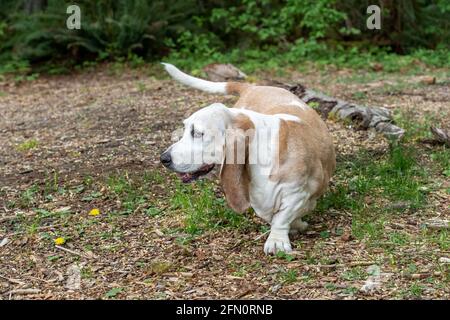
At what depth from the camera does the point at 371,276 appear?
3973 mm

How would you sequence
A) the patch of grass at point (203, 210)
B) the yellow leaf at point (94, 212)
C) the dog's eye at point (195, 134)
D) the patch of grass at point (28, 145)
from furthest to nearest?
the patch of grass at point (28, 145), the yellow leaf at point (94, 212), the patch of grass at point (203, 210), the dog's eye at point (195, 134)

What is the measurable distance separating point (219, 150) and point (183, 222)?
2.88ft

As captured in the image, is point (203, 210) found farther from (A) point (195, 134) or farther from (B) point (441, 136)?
(B) point (441, 136)

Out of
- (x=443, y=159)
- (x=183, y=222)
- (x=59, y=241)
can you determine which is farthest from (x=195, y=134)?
(x=443, y=159)

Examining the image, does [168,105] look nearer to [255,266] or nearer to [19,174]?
[19,174]

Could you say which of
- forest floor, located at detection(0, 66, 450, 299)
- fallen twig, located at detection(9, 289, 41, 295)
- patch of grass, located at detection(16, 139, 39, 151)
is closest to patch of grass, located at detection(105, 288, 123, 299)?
forest floor, located at detection(0, 66, 450, 299)

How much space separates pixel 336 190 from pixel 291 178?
104 centimetres

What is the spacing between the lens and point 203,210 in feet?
16.5

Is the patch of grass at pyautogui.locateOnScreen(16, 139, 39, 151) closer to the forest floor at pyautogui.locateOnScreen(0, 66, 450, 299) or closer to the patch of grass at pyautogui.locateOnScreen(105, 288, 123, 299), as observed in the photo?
the forest floor at pyautogui.locateOnScreen(0, 66, 450, 299)

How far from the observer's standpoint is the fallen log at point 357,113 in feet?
21.2

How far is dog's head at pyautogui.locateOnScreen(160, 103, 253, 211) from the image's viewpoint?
419cm

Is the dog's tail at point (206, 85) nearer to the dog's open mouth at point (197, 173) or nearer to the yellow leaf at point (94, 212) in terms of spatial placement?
the yellow leaf at point (94, 212)

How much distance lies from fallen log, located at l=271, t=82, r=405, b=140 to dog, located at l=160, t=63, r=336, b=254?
2107mm

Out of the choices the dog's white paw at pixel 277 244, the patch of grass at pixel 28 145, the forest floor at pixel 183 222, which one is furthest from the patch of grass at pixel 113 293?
the patch of grass at pixel 28 145
